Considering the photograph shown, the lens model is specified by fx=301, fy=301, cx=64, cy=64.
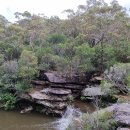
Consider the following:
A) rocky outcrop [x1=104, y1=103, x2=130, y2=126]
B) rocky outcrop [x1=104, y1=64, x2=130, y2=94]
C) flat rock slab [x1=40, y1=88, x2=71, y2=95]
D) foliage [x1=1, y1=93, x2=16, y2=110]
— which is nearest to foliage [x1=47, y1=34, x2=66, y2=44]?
flat rock slab [x1=40, y1=88, x2=71, y2=95]

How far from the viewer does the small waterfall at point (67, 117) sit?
65.0 ft

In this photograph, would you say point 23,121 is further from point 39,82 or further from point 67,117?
point 39,82

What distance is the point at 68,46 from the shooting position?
2798cm

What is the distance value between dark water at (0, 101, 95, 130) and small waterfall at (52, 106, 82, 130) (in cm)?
41

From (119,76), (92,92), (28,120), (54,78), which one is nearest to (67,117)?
(92,92)

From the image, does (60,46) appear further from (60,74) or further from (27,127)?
(27,127)

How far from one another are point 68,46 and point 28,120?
29.5ft

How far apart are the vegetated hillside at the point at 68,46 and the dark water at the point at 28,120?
7.93 ft

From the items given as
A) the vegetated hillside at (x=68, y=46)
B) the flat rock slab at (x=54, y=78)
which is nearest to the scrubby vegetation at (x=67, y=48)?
the vegetated hillside at (x=68, y=46)

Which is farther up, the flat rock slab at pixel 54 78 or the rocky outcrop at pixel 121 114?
the flat rock slab at pixel 54 78

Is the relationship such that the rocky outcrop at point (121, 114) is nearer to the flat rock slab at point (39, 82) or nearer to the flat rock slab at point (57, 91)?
the flat rock slab at point (57, 91)

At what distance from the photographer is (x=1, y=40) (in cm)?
3091

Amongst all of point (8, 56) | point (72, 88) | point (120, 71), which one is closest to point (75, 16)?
point (8, 56)

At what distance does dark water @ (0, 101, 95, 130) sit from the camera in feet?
66.7
